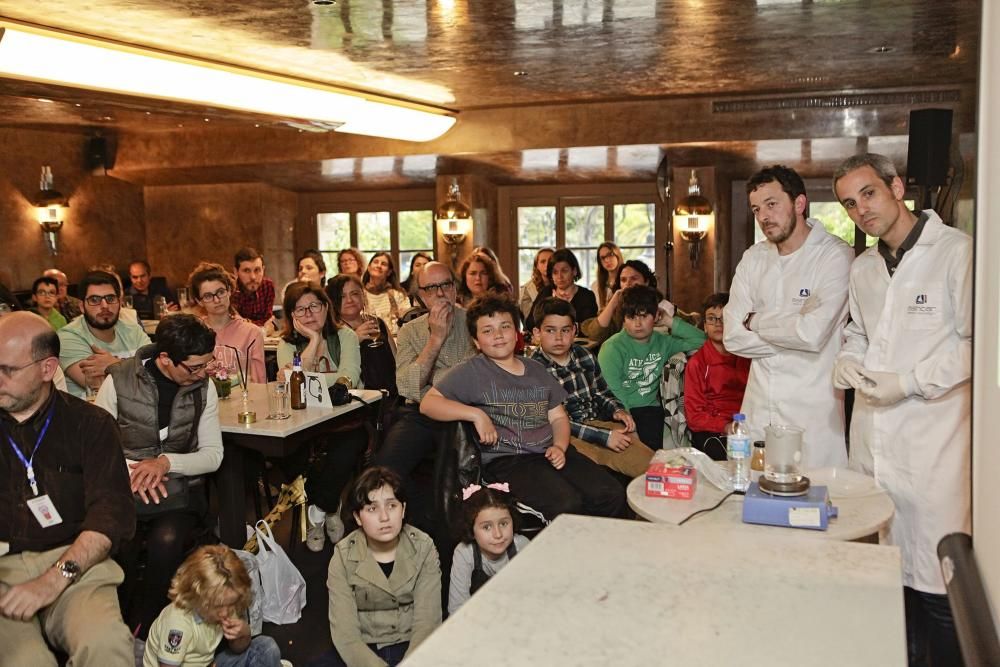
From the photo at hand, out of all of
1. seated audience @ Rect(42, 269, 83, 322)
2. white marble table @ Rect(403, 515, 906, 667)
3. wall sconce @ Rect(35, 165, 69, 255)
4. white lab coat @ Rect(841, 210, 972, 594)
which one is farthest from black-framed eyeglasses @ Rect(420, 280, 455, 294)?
wall sconce @ Rect(35, 165, 69, 255)

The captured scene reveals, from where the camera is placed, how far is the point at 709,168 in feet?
29.9

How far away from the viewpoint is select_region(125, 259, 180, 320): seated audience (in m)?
10.0

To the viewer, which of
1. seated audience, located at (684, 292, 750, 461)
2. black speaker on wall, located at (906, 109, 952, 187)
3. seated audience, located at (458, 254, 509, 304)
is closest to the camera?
black speaker on wall, located at (906, 109, 952, 187)

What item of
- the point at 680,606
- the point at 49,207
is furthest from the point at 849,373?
the point at 49,207

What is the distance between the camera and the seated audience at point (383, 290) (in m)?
7.53

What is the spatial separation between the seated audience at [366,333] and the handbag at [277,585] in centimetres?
169

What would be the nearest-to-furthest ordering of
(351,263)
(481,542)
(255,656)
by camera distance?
(255,656)
(481,542)
(351,263)

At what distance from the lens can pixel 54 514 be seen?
2676 mm

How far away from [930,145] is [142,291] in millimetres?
8808

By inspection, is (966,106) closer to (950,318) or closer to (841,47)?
(841,47)

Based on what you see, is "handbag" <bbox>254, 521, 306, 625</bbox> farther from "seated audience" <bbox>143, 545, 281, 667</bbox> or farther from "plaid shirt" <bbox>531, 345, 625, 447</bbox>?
"plaid shirt" <bbox>531, 345, 625, 447</bbox>

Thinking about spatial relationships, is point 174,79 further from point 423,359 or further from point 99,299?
point 423,359

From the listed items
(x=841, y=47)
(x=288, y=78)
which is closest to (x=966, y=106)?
(x=841, y=47)

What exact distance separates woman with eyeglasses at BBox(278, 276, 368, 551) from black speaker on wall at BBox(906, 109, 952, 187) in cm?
286
